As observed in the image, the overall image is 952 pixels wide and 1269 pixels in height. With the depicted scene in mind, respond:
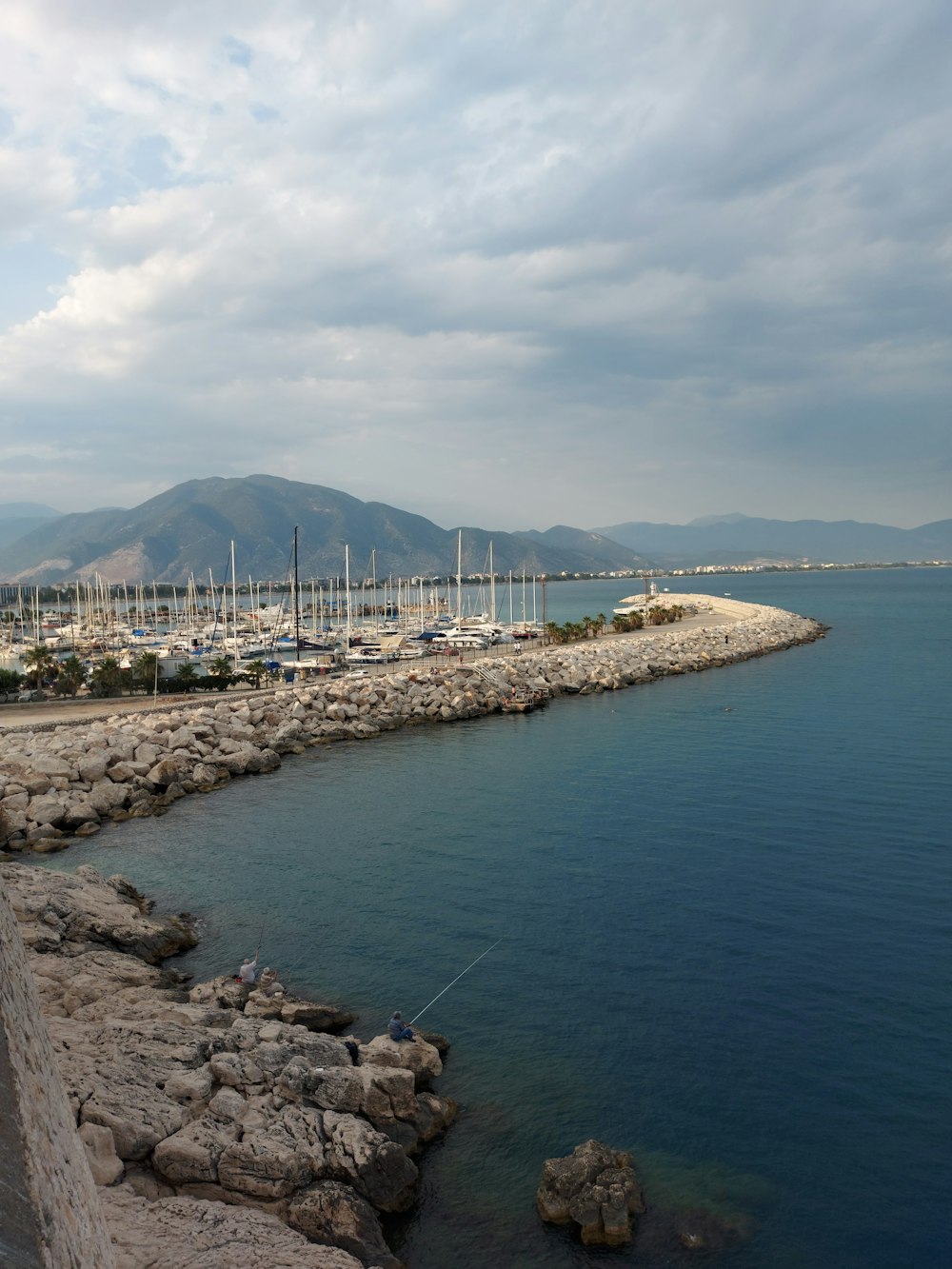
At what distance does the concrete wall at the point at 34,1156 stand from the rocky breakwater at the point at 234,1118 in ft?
5.88

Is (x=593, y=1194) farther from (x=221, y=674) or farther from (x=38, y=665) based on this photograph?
(x=38, y=665)

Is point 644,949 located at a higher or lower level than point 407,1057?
lower

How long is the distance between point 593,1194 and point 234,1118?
15.3 feet

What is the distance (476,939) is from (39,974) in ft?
27.1

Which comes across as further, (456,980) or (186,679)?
(186,679)

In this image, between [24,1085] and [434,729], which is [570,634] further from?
[24,1085]

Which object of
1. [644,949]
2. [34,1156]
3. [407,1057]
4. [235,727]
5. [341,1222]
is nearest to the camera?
[34,1156]

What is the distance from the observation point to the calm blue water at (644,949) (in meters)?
10.4

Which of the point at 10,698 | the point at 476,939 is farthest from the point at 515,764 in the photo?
the point at 10,698

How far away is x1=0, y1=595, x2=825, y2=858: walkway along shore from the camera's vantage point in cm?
2695

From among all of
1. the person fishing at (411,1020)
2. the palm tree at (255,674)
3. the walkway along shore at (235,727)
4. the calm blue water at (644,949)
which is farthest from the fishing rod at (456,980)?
the palm tree at (255,674)

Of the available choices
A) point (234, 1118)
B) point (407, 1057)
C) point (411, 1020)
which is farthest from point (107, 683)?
point (234, 1118)

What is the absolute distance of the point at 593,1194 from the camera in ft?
32.4

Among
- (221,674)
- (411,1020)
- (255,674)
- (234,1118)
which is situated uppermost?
(221,674)
